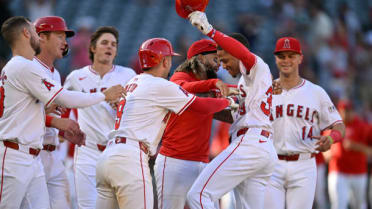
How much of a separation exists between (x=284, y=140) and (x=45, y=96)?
2.90m

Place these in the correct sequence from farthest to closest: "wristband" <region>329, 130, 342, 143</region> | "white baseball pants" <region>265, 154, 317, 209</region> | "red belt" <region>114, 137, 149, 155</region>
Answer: "wristband" <region>329, 130, 342, 143</region> < "white baseball pants" <region>265, 154, 317, 209</region> < "red belt" <region>114, 137, 149, 155</region>

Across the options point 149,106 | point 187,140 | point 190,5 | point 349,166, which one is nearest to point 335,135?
point 187,140

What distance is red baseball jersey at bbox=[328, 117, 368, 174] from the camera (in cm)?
1084

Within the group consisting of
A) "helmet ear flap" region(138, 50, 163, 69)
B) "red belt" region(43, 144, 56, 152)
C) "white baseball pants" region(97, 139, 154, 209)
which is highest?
"helmet ear flap" region(138, 50, 163, 69)

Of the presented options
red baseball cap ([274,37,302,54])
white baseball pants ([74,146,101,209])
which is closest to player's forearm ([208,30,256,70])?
red baseball cap ([274,37,302,54])

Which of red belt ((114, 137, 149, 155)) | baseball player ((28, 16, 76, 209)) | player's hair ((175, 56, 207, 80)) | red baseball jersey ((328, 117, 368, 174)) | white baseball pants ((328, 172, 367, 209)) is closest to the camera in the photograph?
red belt ((114, 137, 149, 155))

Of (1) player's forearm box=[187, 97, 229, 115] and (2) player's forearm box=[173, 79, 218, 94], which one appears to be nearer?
(1) player's forearm box=[187, 97, 229, 115]

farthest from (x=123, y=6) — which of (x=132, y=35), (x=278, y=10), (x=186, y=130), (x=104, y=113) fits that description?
(x=186, y=130)

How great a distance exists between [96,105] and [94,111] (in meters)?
0.08

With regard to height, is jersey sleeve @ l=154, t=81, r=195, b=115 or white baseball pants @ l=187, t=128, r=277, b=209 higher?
jersey sleeve @ l=154, t=81, r=195, b=115

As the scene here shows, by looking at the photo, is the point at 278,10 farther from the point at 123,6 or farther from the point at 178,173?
the point at 178,173

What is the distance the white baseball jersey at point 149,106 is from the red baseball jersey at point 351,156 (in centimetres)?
601

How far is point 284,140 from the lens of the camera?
6.99 metres

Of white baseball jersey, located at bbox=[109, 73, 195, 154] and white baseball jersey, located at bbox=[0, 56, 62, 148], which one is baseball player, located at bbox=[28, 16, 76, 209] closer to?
white baseball jersey, located at bbox=[0, 56, 62, 148]
